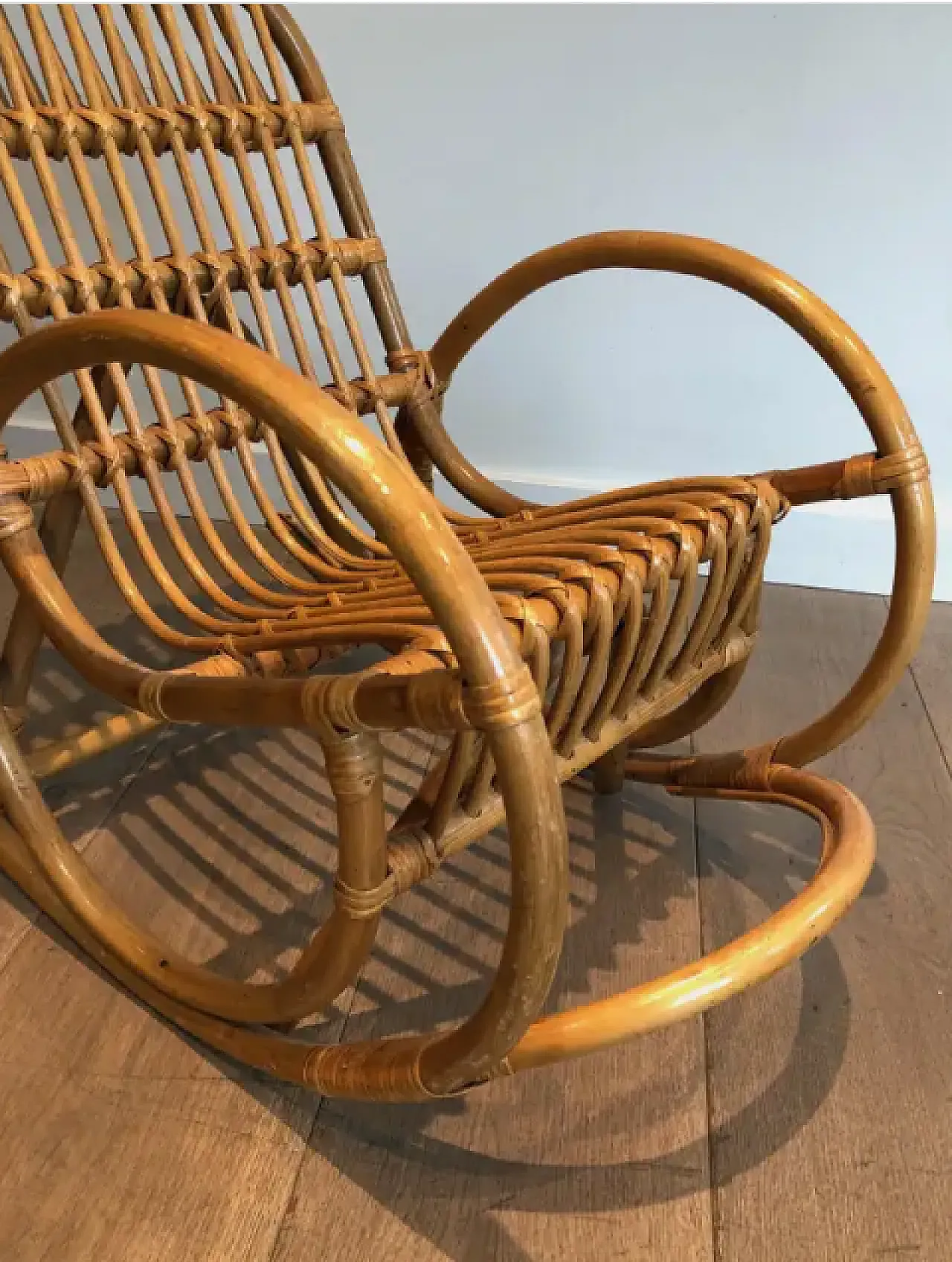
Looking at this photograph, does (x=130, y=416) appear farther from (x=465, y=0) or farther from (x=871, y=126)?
(x=871, y=126)

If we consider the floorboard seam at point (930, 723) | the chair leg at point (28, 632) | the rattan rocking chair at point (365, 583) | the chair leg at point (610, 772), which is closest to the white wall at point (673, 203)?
the floorboard seam at point (930, 723)

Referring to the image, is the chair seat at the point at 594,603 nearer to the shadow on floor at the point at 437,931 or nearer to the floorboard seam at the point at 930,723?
the shadow on floor at the point at 437,931

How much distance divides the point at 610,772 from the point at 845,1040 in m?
0.33

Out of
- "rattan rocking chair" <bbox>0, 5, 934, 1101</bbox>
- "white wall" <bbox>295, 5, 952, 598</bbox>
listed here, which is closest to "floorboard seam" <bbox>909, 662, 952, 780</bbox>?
"white wall" <bbox>295, 5, 952, 598</bbox>

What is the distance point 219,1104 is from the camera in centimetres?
79

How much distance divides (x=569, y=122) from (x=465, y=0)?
0.60ft

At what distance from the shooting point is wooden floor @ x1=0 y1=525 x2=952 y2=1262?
2.35ft

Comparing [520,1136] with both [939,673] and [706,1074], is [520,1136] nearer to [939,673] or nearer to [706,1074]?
[706,1074]

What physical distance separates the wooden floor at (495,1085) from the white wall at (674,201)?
55 centimetres

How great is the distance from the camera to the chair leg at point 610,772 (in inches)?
41.2

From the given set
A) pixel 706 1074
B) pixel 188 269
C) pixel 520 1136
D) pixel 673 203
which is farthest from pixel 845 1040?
pixel 673 203

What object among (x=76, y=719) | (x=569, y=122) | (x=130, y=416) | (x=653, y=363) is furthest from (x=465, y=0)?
(x=76, y=719)

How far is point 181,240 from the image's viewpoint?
3.39ft

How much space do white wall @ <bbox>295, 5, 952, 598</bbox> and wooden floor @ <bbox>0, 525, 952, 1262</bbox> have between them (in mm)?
548
